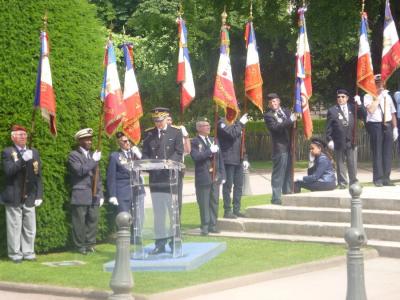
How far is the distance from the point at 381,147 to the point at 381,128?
1.25ft

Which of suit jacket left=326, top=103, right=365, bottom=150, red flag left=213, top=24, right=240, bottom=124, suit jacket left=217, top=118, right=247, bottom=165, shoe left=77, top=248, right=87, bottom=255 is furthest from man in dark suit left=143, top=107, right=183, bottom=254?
suit jacket left=326, top=103, right=365, bottom=150

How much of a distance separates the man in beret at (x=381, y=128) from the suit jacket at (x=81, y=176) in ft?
21.1

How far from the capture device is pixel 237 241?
15.2 metres

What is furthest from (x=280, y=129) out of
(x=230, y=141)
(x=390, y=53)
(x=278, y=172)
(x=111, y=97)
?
(x=111, y=97)

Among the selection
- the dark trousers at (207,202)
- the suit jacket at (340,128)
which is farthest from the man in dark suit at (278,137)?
the dark trousers at (207,202)

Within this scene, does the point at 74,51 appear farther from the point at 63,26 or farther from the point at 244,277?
the point at 244,277

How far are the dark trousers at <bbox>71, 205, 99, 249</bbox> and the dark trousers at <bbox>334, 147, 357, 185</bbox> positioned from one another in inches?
235

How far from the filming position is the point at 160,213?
42.9 feet

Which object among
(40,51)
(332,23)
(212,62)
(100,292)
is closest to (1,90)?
(40,51)

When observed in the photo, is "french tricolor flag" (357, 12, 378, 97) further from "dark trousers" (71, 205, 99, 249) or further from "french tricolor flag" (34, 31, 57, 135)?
"french tricolor flag" (34, 31, 57, 135)

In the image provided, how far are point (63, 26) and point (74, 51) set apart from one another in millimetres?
399

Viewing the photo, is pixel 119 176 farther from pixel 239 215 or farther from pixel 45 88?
pixel 239 215

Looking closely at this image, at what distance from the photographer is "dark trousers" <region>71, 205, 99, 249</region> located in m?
14.0

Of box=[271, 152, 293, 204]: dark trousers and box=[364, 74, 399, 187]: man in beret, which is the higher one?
box=[364, 74, 399, 187]: man in beret
